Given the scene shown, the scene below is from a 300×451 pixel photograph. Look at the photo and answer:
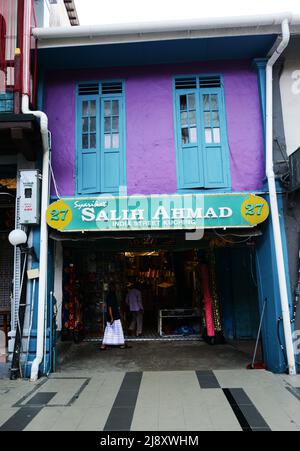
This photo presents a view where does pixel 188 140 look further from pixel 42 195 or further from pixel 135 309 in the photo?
pixel 135 309

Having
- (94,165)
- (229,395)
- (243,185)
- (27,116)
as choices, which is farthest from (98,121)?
(229,395)

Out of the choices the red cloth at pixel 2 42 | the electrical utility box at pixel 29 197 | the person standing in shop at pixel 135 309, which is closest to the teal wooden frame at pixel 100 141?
the electrical utility box at pixel 29 197

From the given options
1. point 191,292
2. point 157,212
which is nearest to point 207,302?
point 191,292

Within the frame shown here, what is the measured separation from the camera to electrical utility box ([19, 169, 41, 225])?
7758 millimetres

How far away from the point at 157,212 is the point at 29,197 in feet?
9.04

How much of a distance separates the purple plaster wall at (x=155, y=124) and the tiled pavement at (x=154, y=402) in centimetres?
391

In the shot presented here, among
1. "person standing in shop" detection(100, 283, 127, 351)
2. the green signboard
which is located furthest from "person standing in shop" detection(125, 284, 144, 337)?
the green signboard

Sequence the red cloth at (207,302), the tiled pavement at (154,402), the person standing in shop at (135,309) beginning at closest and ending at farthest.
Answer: the tiled pavement at (154,402) < the red cloth at (207,302) < the person standing in shop at (135,309)

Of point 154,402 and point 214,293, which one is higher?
point 214,293

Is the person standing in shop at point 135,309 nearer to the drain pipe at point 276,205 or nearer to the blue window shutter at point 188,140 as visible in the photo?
the blue window shutter at point 188,140

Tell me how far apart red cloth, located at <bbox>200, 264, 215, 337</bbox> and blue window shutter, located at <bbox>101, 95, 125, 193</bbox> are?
4.03 meters

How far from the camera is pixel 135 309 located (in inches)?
A: 441

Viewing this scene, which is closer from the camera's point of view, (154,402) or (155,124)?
(154,402)

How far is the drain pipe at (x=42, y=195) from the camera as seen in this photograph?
7402 millimetres
